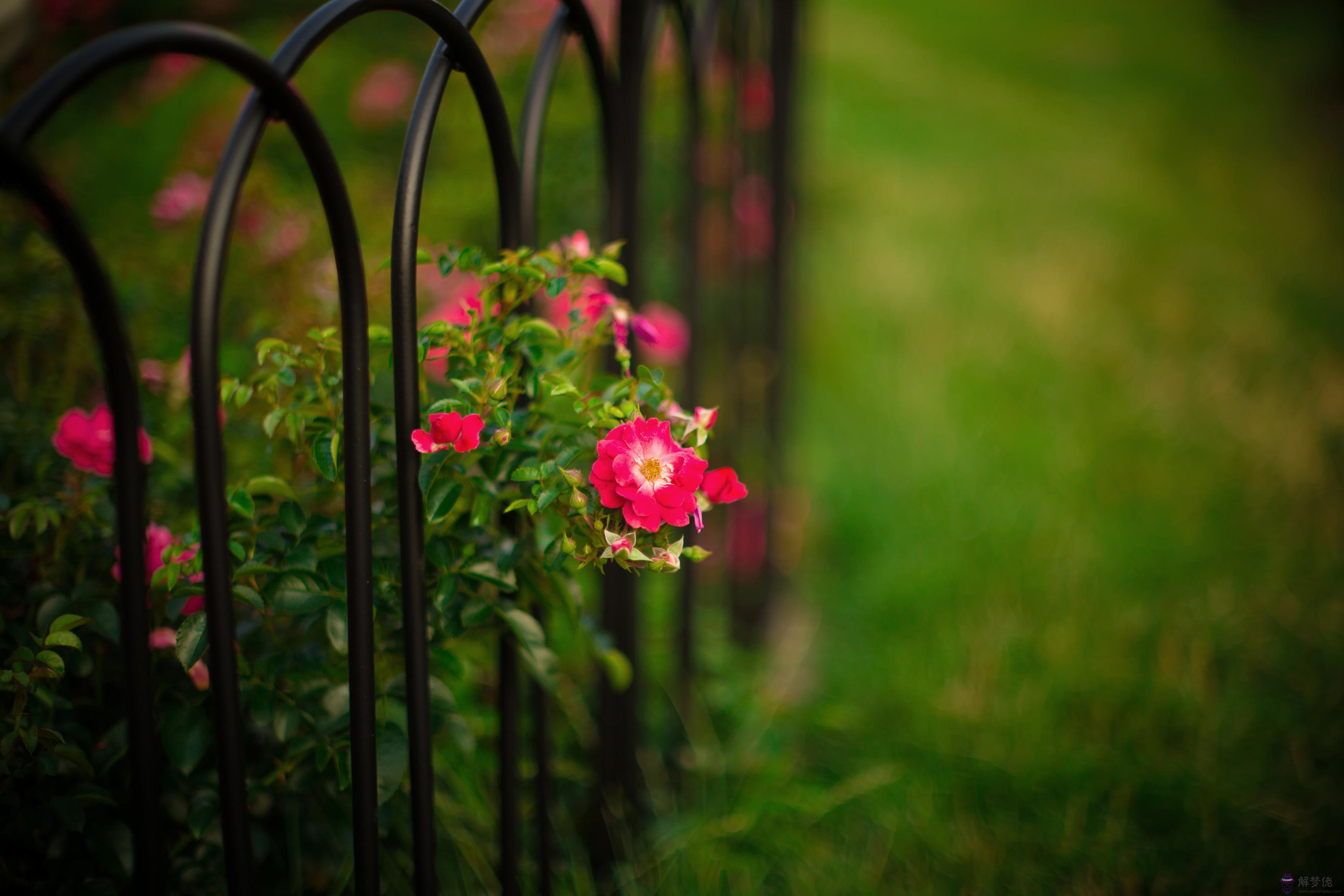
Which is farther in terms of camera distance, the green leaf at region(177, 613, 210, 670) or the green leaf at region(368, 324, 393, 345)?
the green leaf at region(368, 324, 393, 345)

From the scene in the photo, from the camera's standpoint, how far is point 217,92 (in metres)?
3.66

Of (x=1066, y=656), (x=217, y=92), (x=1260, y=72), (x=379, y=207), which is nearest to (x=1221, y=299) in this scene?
(x=1066, y=656)

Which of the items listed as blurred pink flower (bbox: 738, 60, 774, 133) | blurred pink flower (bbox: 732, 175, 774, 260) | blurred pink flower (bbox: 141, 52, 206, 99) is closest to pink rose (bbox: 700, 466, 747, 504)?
blurred pink flower (bbox: 732, 175, 774, 260)

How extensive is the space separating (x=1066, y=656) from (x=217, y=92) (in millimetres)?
4203

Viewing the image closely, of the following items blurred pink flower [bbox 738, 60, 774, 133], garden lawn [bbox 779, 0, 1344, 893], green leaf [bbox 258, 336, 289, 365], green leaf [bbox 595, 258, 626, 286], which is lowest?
garden lawn [bbox 779, 0, 1344, 893]

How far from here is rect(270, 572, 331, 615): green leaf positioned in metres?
0.78

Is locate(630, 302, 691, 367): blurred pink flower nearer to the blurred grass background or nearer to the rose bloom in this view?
the rose bloom

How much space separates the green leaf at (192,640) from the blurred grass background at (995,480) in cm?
60

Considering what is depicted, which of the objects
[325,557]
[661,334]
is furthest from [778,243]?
[325,557]

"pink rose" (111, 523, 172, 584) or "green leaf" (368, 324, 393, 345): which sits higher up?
"green leaf" (368, 324, 393, 345)

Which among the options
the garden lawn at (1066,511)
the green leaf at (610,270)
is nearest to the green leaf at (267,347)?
the green leaf at (610,270)

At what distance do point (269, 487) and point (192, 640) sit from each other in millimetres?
183

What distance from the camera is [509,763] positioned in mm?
954

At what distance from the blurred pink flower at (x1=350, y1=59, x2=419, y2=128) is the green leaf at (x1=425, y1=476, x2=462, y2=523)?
2.46m
